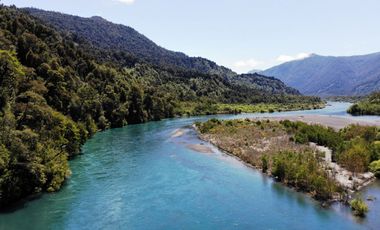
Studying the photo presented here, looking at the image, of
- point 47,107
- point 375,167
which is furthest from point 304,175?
point 47,107

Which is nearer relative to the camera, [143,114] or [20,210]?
[20,210]

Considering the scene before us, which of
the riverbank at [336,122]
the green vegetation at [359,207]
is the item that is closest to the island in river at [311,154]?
the green vegetation at [359,207]

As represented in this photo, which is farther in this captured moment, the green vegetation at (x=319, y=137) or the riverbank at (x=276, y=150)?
the green vegetation at (x=319, y=137)

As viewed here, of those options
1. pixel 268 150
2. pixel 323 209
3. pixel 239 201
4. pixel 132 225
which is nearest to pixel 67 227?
pixel 132 225

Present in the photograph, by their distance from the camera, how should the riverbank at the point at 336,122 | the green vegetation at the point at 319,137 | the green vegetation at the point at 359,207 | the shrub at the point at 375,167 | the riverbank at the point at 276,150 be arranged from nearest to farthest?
1. the green vegetation at the point at 359,207
2. the riverbank at the point at 276,150
3. the shrub at the point at 375,167
4. the green vegetation at the point at 319,137
5. the riverbank at the point at 336,122

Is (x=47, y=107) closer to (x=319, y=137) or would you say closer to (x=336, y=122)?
(x=319, y=137)

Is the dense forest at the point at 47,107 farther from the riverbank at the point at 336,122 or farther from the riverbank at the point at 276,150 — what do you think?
the riverbank at the point at 336,122

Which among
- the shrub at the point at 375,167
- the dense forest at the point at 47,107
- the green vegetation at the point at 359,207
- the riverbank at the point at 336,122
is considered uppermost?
the dense forest at the point at 47,107

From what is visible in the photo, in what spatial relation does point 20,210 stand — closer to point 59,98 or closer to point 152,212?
point 152,212
